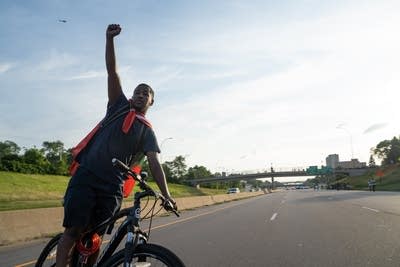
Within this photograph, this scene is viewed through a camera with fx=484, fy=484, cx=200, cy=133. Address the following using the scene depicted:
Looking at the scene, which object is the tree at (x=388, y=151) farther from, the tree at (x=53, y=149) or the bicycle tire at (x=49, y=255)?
the bicycle tire at (x=49, y=255)

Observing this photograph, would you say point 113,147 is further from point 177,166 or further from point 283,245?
point 177,166

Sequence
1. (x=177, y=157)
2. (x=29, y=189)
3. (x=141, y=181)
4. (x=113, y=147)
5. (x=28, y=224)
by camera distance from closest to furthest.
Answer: (x=141, y=181) < (x=113, y=147) < (x=28, y=224) < (x=29, y=189) < (x=177, y=157)

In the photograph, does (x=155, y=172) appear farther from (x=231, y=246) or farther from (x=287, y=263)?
(x=231, y=246)

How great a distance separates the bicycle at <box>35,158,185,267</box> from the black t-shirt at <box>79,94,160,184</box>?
0.18 m

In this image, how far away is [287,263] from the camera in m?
7.73

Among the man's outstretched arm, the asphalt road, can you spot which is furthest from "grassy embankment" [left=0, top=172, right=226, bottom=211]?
the man's outstretched arm

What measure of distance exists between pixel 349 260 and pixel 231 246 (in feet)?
9.29

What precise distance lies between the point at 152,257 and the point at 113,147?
3.64 ft

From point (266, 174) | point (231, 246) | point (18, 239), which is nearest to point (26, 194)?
point (18, 239)

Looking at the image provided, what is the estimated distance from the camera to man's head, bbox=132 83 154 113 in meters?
4.59

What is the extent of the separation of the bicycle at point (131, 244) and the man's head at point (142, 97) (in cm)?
64

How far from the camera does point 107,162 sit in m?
4.34

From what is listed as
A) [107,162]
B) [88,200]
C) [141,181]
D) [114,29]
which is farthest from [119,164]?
[114,29]

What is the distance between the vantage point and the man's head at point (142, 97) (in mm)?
4590
